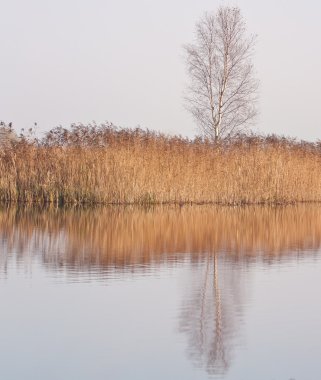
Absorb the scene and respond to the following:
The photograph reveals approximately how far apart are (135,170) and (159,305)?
13928 millimetres

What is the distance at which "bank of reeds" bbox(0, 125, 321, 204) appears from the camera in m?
20.2

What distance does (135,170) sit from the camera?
65.7 ft

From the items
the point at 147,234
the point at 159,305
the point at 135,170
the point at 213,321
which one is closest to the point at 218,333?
the point at 213,321

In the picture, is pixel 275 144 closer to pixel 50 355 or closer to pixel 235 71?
pixel 235 71

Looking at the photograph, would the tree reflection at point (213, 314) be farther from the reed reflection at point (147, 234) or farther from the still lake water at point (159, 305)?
the reed reflection at point (147, 234)

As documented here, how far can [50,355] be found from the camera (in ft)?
15.1

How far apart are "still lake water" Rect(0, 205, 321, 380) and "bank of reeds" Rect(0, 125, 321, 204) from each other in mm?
7684

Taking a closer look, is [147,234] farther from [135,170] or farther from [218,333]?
[135,170]

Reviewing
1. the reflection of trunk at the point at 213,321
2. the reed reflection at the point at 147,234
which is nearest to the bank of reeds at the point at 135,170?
the reed reflection at the point at 147,234

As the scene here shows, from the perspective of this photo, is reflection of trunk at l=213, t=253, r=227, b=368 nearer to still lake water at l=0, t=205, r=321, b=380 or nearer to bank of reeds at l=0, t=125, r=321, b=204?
still lake water at l=0, t=205, r=321, b=380

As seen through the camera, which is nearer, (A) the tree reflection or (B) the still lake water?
(B) the still lake water

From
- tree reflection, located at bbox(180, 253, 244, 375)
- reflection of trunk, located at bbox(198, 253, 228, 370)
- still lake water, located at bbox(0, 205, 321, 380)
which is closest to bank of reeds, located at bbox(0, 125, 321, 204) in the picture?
still lake water, located at bbox(0, 205, 321, 380)

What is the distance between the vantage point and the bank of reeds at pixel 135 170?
20.2 m

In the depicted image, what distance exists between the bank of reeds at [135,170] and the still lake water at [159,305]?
25.2ft
